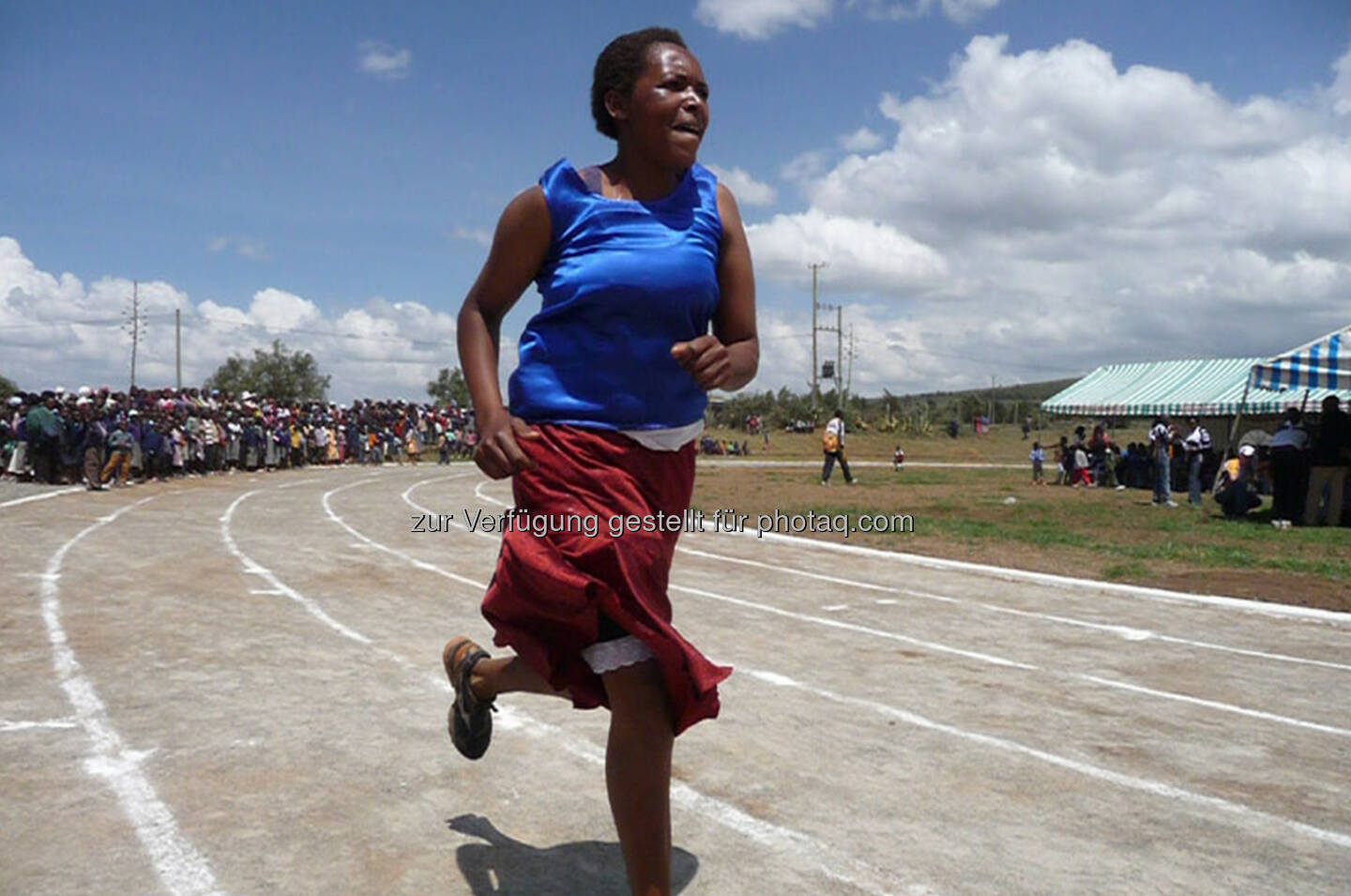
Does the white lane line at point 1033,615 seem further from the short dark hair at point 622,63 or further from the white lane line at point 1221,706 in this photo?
the short dark hair at point 622,63

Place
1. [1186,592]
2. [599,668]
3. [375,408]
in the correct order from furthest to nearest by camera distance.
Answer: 1. [375,408]
2. [1186,592]
3. [599,668]

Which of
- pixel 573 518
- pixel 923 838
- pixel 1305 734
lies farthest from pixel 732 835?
pixel 1305 734

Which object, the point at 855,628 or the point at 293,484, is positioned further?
the point at 293,484

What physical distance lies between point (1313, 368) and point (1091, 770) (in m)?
14.5

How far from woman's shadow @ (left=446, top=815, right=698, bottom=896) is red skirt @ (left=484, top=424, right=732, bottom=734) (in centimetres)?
58

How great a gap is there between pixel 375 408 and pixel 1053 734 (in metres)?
37.5

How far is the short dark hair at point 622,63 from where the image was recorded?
268cm

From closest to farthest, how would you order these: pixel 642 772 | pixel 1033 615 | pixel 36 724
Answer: pixel 642 772, pixel 36 724, pixel 1033 615

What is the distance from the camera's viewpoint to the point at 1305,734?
4.64 meters

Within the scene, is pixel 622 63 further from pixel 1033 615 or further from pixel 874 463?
pixel 874 463

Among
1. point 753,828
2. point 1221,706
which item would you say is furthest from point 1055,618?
point 753,828

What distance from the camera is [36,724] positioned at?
4312 mm

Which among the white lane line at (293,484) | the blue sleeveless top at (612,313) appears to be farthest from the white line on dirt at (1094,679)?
the white lane line at (293,484)

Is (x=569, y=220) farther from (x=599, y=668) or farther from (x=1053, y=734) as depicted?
(x=1053, y=734)
